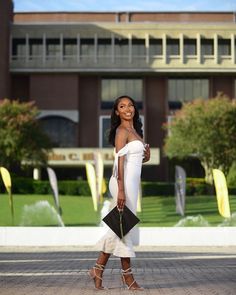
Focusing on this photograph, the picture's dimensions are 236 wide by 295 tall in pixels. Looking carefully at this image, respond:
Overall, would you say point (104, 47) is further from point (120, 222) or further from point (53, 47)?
point (120, 222)

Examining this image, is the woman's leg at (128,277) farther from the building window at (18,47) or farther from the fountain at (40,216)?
the building window at (18,47)

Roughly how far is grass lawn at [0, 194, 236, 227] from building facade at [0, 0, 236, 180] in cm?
1848

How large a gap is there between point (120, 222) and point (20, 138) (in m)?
41.8

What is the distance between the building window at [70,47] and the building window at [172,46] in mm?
8533

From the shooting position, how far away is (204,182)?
5097 cm

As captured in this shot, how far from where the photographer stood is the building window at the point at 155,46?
2539 inches

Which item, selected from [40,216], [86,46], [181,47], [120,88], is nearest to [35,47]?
[86,46]

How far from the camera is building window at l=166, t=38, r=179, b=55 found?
64750 millimetres

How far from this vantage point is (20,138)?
48.2 meters

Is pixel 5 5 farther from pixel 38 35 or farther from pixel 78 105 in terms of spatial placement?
pixel 78 105

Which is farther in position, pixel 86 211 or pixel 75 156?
pixel 75 156

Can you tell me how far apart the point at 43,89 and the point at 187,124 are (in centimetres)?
1797

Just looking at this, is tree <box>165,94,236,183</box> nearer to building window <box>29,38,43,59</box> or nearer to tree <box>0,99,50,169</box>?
tree <box>0,99,50,169</box>

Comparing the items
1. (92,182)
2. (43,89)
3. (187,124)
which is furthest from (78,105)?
(92,182)
